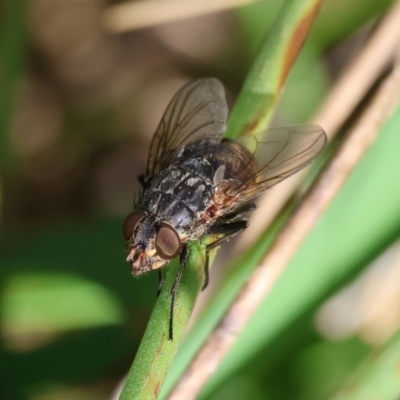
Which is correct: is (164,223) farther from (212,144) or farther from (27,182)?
(27,182)

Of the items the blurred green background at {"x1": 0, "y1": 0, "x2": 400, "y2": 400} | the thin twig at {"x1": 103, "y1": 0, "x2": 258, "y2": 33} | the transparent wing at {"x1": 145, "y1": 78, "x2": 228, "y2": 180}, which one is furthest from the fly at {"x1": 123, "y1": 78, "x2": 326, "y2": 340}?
the thin twig at {"x1": 103, "y1": 0, "x2": 258, "y2": 33}

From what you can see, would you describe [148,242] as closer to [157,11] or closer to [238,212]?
[238,212]

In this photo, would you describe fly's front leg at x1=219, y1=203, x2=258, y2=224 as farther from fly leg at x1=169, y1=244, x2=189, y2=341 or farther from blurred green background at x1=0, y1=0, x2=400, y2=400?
fly leg at x1=169, y1=244, x2=189, y2=341

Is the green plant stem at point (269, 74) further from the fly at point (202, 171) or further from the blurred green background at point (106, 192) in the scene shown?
the blurred green background at point (106, 192)

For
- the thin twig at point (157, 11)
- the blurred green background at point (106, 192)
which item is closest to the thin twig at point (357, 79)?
the blurred green background at point (106, 192)

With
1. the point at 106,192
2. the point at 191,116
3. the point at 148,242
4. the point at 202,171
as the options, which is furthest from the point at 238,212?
the point at 106,192

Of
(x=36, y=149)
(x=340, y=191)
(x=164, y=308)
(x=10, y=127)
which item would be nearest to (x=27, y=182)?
(x=36, y=149)

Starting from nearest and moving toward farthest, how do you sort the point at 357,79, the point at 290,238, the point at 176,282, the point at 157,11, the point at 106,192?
the point at 176,282, the point at 290,238, the point at 357,79, the point at 157,11, the point at 106,192
